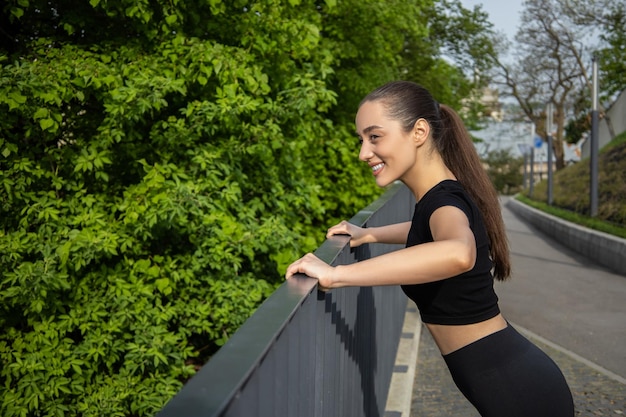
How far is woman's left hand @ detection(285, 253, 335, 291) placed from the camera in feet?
7.95

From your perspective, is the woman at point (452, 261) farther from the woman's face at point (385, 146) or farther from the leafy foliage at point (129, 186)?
the leafy foliage at point (129, 186)

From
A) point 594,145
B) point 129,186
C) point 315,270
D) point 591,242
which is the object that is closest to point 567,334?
point 129,186

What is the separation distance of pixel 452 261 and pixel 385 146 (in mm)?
555

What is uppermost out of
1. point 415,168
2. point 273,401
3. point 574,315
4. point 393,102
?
point 393,102

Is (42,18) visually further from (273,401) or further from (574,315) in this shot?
(273,401)

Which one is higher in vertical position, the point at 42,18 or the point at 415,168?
the point at 42,18

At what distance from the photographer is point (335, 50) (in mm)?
14164

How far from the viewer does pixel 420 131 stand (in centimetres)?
268

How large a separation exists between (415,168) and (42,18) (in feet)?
25.1

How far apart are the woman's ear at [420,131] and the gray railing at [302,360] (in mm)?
477

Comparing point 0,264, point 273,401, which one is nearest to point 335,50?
point 0,264

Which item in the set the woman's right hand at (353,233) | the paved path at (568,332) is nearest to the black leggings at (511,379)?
the woman's right hand at (353,233)

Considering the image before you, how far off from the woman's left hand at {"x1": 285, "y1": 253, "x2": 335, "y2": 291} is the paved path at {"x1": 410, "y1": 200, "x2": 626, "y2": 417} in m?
3.42

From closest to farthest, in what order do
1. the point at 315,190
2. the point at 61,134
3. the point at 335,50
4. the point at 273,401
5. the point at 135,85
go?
the point at 273,401
the point at 135,85
the point at 61,134
the point at 315,190
the point at 335,50
